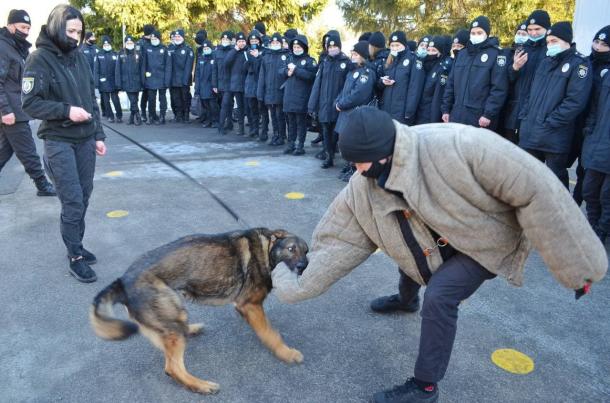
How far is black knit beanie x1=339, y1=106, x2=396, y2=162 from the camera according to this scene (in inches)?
79.0

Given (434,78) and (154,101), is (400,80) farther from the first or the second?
(154,101)

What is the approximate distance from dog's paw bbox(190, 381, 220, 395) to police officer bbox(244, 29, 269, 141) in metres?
7.95

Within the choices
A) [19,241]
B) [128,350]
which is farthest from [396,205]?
[19,241]

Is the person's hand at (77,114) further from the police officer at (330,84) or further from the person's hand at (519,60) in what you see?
the person's hand at (519,60)

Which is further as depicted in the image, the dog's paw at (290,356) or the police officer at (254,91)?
the police officer at (254,91)

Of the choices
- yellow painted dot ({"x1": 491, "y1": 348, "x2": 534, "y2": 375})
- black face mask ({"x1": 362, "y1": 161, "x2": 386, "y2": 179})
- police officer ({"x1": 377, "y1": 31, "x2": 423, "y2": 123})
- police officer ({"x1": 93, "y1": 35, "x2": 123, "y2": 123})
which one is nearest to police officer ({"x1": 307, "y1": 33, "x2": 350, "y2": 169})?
police officer ({"x1": 377, "y1": 31, "x2": 423, "y2": 123})

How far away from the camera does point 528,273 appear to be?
13.3 ft

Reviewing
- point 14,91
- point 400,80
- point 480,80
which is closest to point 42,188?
point 14,91

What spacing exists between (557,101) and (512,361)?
300cm

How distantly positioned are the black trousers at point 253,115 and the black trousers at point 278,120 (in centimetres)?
66

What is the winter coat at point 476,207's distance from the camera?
1.95 m

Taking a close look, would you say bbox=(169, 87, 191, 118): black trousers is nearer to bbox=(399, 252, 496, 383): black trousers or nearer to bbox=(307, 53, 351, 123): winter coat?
bbox=(307, 53, 351, 123): winter coat

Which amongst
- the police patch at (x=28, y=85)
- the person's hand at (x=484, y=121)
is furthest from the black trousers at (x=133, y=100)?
the person's hand at (x=484, y=121)

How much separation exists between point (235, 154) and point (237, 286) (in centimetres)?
631
